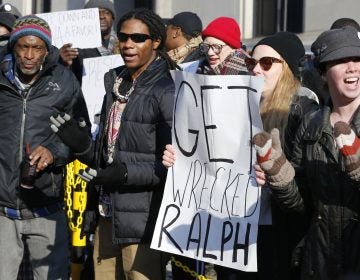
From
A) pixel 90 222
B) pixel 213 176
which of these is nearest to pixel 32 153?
pixel 90 222

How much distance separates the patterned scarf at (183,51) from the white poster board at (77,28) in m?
0.94

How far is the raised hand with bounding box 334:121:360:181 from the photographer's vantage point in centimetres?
418

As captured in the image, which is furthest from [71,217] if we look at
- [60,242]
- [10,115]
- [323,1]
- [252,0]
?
[252,0]

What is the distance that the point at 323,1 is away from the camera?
12.7m

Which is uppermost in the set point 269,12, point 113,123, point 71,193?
point 269,12

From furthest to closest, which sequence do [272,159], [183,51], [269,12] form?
[269,12]
[183,51]
[272,159]

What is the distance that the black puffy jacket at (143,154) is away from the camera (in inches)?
219

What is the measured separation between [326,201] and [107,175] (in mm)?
1320

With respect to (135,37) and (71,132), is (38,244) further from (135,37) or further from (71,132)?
(135,37)

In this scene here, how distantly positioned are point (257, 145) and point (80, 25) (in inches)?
186

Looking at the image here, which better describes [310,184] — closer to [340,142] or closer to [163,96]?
[340,142]

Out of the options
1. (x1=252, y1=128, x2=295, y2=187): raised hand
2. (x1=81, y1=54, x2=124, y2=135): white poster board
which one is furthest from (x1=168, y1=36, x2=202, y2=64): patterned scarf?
(x1=252, y1=128, x2=295, y2=187): raised hand

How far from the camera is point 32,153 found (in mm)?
5980

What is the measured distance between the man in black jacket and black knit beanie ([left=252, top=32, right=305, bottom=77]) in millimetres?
1383
